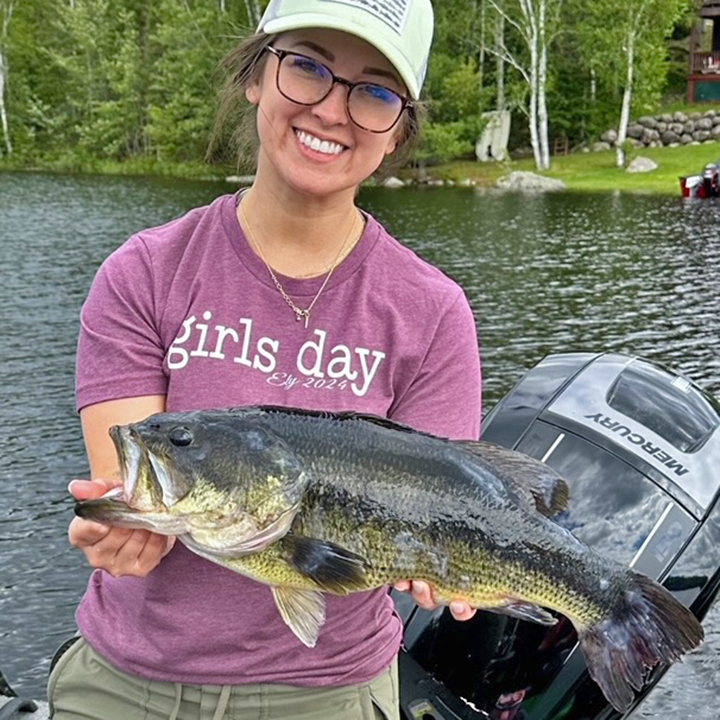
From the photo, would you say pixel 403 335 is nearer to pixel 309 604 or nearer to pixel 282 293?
pixel 282 293

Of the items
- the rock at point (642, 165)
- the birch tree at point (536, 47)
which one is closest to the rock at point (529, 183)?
the birch tree at point (536, 47)

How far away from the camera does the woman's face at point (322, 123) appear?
2.51 metres

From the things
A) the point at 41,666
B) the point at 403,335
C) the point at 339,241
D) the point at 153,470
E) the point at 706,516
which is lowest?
the point at 41,666

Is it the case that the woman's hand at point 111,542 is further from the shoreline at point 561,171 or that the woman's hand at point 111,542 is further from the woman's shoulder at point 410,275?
the shoreline at point 561,171

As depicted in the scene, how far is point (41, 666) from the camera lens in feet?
23.2

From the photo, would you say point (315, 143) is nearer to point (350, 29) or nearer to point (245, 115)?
point (350, 29)

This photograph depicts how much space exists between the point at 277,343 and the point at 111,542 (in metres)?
0.69

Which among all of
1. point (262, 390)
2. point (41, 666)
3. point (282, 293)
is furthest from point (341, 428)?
point (41, 666)

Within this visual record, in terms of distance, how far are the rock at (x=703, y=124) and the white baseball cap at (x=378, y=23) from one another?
157 ft

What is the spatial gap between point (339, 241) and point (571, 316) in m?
15.0

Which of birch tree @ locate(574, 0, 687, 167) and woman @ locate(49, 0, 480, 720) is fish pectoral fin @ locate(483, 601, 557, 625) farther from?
birch tree @ locate(574, 0, 687, 167)

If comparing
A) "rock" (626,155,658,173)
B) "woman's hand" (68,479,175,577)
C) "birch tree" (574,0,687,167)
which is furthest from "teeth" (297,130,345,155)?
"birch tree" (574,0,687,167)

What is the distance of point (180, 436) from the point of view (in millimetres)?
2326

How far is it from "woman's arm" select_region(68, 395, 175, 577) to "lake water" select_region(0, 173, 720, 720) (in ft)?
14.5
